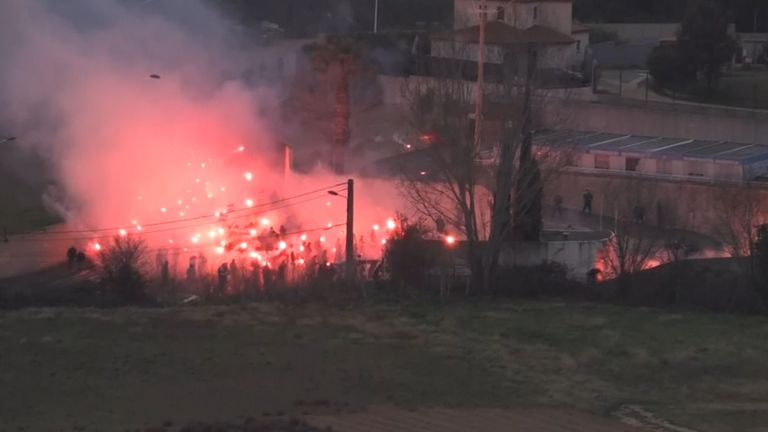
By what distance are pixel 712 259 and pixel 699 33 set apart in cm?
1794

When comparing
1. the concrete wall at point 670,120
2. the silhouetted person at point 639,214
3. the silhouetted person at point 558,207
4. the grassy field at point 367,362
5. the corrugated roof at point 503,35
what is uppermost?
the corrugated roof at point 503,35

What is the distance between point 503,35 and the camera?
95.1 feet

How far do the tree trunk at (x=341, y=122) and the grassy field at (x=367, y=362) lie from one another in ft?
35.7

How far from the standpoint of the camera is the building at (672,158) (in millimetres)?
24328

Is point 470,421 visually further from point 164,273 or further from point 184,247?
point 184,247

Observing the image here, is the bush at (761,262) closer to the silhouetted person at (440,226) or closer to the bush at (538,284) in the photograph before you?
the bush at (538,284)

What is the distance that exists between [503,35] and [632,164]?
5.11m

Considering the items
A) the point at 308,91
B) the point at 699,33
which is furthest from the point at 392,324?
the point at 699,33

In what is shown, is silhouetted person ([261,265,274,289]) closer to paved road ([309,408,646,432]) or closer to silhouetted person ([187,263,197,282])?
silhouetted person ([187,263,197,282])

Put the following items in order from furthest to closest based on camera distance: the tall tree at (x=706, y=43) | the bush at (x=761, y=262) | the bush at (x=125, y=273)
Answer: the tall tree at (x=706, y=43) → the bush at (x=761, y=262) → the bush at (x=125, y=273)

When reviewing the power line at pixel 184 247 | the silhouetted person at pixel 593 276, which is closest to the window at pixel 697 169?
the silhouetted person at pixel 593 276

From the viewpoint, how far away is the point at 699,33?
3575 cm

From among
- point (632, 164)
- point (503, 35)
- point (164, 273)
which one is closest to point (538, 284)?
point (164, 273)

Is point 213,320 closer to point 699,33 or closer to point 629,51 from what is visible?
point 699,33
